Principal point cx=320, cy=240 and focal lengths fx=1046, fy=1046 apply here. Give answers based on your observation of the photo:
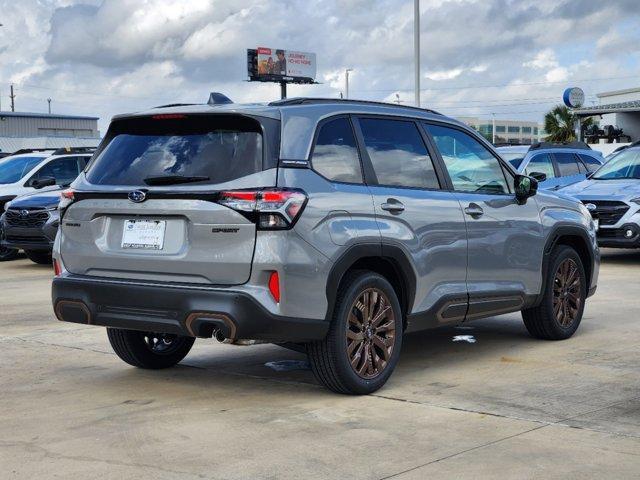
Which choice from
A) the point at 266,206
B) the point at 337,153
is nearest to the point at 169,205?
the point at 266,206

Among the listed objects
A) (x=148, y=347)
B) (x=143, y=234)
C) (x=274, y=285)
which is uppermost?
(x=143, y=234)

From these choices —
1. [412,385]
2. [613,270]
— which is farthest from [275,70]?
[412,385]

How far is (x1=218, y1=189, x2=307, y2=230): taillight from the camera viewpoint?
587 cm

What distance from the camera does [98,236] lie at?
21.2ft

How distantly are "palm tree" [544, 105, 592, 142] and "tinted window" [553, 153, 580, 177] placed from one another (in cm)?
4454

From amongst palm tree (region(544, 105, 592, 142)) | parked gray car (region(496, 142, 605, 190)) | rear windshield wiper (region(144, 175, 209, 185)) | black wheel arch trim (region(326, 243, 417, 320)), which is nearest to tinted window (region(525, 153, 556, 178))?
parked gray car (region(496, 142, 605, 190))

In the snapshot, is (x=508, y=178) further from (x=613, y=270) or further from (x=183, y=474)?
(x=613, y=270)

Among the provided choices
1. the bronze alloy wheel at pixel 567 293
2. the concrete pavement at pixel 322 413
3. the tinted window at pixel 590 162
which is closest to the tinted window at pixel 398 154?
the concrete pavement at pixel 322 413

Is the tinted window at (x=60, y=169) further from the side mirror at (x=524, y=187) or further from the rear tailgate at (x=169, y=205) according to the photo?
the rear tailgate at (x=169, y=205)

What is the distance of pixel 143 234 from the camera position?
6.26 m

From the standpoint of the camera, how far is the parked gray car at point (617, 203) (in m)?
14.3

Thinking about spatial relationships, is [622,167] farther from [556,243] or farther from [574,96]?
[574,96]

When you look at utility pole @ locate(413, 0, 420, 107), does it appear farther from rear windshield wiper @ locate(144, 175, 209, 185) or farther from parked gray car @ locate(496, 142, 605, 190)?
rear windshield wiper @ locate(144, 175, 209, 185)

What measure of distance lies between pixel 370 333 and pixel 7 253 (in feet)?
39.6
